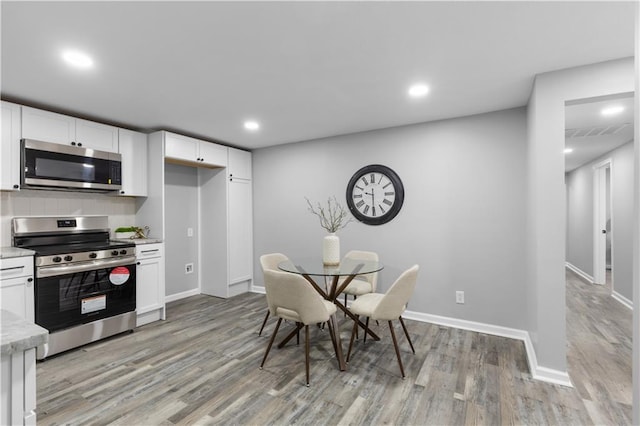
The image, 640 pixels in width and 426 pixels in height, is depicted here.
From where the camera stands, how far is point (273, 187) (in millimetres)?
4902

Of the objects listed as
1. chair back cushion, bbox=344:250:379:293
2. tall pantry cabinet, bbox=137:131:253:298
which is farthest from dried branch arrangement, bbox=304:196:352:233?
tall pantry cabinet, bbox=137:131:253:298

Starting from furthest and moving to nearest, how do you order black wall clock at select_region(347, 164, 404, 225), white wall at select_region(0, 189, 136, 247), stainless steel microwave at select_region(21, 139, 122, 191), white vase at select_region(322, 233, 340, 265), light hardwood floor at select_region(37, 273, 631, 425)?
black wall clock at select_region(347, 164, 404, 225)
white vase at select_region(322, 233, 340, 265)
white wall at select_region(0, 189, 136, 247)
stainless steel microwave at select_region(21, 139, 122, 191)
light hardwood floor at select_region(37, 273, 631, 425)

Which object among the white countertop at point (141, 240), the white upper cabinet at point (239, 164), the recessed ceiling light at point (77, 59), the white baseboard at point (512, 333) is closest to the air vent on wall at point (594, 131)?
the white baseboard at point (512, 333)

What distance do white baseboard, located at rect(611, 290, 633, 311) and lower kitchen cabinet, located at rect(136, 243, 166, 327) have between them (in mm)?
6045

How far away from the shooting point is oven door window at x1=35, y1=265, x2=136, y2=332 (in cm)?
272

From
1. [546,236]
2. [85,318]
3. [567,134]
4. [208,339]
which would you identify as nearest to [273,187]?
[208,339]

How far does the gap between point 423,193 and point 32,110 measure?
409 centimetres

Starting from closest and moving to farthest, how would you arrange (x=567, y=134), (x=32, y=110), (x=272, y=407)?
(x=272, y=407), (x=32, y=110), (x=567, y=134)

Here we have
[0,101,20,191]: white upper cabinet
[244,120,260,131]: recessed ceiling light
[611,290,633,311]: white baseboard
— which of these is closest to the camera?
[0,101,20,191]: white upper cabinet

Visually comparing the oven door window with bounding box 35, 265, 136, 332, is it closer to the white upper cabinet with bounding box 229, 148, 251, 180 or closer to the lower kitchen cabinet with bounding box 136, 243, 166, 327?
the lower kitchen cabinet with bounding box 136, 243, 166, 327

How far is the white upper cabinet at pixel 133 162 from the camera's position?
12.1 feet

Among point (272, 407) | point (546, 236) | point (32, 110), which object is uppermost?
point (32, 110)

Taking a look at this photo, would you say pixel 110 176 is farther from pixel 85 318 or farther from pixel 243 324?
pixel 243 324

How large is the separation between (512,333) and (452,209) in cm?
141
